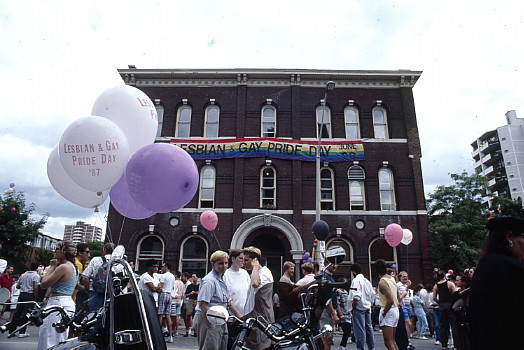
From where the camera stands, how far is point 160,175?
411cm

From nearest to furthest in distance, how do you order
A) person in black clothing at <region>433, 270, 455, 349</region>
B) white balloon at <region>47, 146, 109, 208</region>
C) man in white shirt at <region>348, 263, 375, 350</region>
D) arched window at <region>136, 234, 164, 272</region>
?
white balloon at <region>47, 146, 109, 208</region> < man in white shirt at <region>348, 263, 375, 350</region> < person in black clothing at <region>433, 270, 455, 349</region> < arched window at <region>136, 234, 164, 272</region>

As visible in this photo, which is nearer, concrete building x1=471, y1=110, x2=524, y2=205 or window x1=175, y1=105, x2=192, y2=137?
window x1=175, y1=105, x2=192, y2=137

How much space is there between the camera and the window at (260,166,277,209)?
1730 cm

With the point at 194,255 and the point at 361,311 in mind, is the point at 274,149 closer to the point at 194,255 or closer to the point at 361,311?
the point at 194,255

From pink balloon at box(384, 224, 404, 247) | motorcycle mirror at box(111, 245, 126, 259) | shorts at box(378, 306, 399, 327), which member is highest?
pink balloon at box(384, 224, 404, 247)

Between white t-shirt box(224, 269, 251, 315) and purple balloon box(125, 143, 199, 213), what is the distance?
4.65ft

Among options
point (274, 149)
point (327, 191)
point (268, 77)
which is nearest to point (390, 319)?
point (327, 191)

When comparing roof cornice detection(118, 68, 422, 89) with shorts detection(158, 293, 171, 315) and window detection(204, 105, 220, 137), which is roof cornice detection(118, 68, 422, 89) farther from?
shorts detection(158, 293, 171, 315)

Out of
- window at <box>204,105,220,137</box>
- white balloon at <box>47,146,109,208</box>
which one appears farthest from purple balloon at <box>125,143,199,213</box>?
window at <box>204,105,220,137</box>

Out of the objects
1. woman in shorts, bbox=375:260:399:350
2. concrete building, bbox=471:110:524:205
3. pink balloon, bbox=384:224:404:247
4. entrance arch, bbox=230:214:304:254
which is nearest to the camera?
woman in shorts, bbox=375:260:399:350

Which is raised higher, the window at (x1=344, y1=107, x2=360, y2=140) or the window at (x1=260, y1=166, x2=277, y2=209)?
the window at (x1=344, y1=107, x2=360, y2=140)

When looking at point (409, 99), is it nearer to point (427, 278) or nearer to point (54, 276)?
point (427, 278)

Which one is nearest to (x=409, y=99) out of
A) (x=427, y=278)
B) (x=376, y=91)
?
(x=376, y=91)

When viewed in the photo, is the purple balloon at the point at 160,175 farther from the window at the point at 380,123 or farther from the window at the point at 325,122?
the window at the point at 380,123
